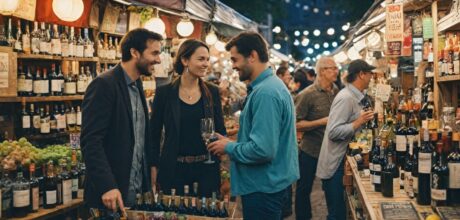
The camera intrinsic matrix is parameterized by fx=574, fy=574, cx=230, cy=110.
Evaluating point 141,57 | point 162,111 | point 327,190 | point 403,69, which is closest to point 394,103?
point 403,69

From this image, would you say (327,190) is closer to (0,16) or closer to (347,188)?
(347,188)

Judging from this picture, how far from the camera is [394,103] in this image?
7918mm

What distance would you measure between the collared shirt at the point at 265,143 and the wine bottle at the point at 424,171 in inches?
29.0

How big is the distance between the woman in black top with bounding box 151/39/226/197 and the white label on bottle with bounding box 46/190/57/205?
73 cm

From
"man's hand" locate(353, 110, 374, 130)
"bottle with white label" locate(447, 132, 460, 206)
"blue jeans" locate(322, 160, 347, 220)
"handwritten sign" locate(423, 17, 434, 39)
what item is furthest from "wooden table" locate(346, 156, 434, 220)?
"handwritten sign" locate(423, 17, 434, 39)

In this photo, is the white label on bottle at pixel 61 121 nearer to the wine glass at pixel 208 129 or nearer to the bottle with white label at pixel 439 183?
the wine glass at pixel 208 129

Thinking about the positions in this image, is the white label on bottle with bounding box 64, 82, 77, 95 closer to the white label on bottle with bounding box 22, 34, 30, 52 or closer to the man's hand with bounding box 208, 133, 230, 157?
the white label on bottle with bounding box 22, 34, 30, 52

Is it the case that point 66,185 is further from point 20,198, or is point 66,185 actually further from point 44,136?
point 44,136

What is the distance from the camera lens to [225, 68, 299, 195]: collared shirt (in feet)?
10.6

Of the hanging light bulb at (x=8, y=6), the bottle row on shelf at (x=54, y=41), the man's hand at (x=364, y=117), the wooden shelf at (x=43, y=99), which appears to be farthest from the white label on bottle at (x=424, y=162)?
the bottle row on shelf at (x=54, y=41)

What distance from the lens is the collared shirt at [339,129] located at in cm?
540

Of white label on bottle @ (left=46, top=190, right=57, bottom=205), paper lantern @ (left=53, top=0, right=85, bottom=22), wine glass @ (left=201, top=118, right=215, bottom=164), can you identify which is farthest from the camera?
paper lantern @ (left=53, top=0, right=85, bottom=22)

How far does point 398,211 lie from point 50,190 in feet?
8.12

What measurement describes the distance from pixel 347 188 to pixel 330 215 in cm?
52
